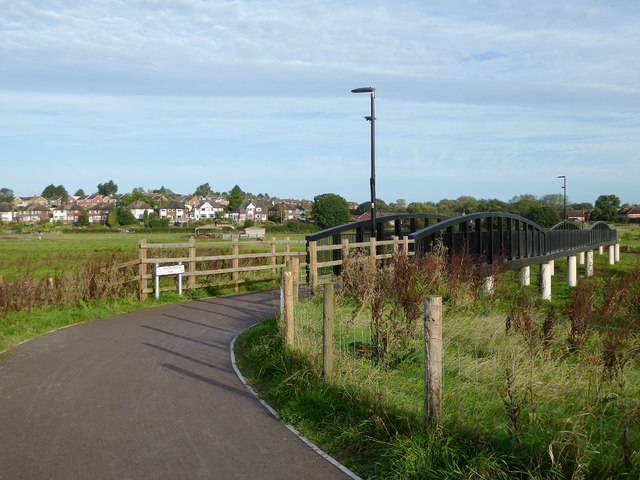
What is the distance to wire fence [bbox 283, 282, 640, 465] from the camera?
4949 mm

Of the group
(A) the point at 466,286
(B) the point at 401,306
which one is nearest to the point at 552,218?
(A) the point at 466,286

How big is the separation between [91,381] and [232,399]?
2.22 metres

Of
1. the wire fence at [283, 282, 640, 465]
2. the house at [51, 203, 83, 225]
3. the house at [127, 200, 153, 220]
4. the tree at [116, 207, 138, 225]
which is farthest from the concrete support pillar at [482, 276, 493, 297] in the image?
the house at [51, 203, 83, 225]

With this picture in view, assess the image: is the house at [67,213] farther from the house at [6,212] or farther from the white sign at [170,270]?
the white sign at [170,270]

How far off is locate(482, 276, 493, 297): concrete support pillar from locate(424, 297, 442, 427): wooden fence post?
10249 mm

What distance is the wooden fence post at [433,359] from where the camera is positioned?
17.7 feet

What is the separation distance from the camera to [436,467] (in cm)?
482

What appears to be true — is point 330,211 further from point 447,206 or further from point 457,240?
point 457,240

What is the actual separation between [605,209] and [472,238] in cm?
10878

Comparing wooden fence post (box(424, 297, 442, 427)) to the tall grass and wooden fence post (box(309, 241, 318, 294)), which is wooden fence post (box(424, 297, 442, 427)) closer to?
the tall grass

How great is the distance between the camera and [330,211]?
82188 mm

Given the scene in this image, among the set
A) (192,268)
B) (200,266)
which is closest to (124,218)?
(200,266)

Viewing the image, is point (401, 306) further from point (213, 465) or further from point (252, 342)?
point (213, 465)

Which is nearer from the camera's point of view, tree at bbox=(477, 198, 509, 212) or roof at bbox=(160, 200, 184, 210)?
tree at bbox=(477, 198, 509, 212)
